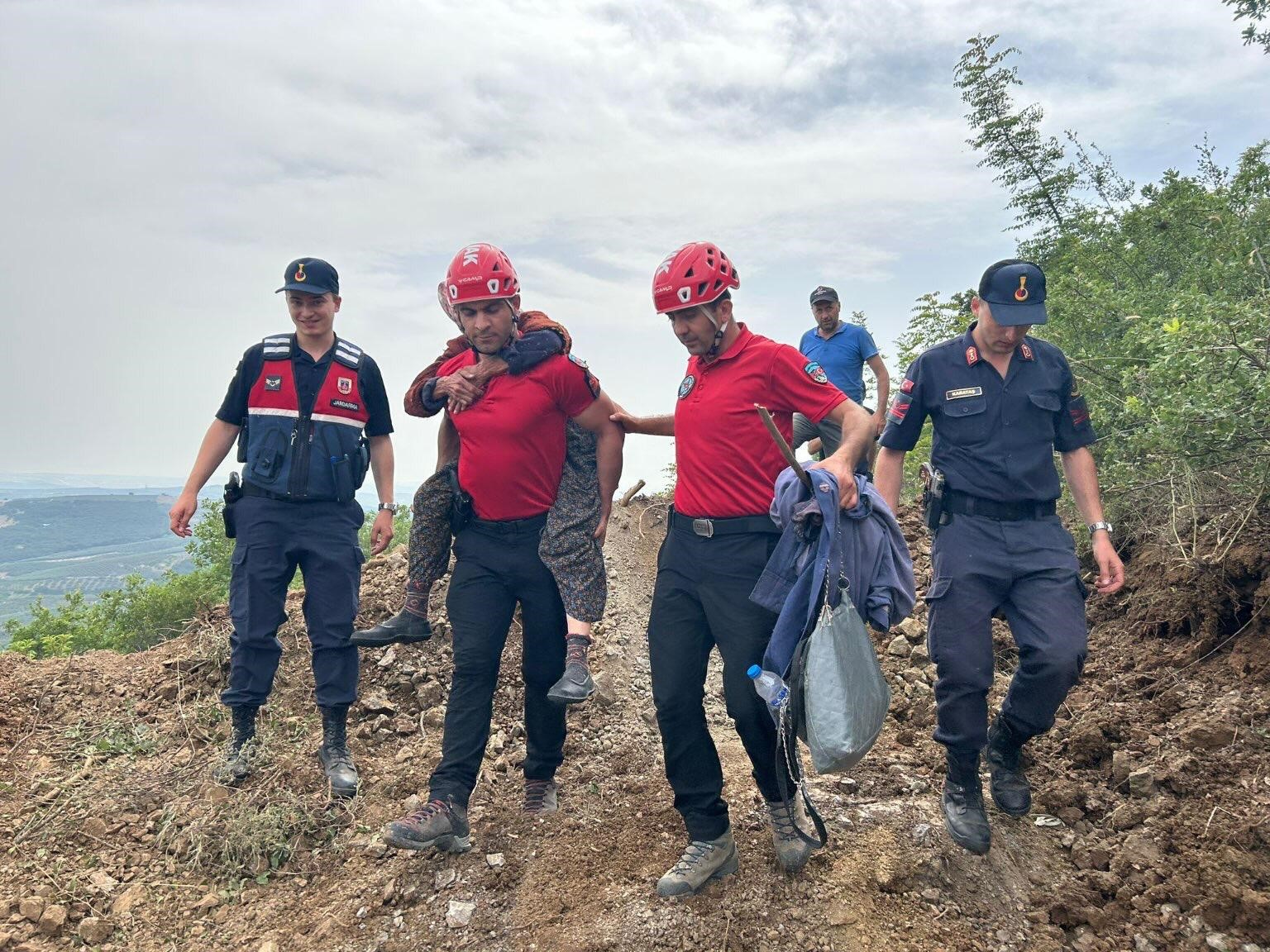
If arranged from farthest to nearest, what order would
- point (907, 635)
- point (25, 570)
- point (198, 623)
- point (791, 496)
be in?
point (25, 570) < point (198, 623) < point (907, 635) < point (791, 496)

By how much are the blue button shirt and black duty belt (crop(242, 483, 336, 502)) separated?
484cm

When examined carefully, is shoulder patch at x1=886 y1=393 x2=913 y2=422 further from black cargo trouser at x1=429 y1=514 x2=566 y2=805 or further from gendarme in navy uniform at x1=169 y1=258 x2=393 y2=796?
gendarme in navy uniform at x1=169 y1=258 x2=393 y2=796

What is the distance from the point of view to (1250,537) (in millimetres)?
5137

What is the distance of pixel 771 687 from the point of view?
2.96 m

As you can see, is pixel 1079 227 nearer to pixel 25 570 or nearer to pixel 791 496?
pixel 791 496

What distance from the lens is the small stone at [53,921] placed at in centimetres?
350

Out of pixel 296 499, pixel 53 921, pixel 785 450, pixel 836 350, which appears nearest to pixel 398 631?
pixel 296 499

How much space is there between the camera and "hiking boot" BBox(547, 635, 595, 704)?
11.6ft

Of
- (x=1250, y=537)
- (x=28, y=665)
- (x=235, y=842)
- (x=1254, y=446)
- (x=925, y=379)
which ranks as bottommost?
(x=235, y=842)

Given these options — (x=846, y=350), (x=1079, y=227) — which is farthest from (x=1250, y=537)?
(x=1079, y=227)

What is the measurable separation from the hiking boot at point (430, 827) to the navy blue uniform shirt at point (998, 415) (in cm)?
262

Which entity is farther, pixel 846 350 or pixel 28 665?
pixel 846 350

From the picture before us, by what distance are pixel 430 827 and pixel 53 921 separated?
1.62 meters

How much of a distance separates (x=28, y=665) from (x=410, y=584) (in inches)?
157
